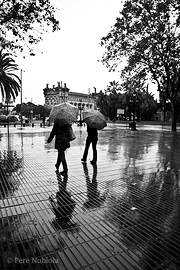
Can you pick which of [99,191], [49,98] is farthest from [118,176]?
[49,98]

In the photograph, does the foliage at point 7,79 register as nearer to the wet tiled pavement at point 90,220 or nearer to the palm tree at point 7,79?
the palm tree at point 7,79

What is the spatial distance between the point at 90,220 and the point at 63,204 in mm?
747

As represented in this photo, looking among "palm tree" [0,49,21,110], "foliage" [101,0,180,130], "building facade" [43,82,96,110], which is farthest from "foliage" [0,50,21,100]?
"building facade" [43,82,96,110]

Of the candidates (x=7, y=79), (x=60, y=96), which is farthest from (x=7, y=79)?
(x=60, y=96)

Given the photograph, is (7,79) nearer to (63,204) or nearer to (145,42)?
(145,42)

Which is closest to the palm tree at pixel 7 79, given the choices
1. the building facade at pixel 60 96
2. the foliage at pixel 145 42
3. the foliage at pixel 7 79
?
the foliage at pixel 7 79

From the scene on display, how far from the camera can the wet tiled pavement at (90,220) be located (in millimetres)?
2355

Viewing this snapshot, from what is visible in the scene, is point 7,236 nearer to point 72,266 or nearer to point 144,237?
point 72,266

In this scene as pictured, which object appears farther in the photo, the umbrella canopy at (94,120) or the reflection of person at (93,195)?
the umbrella canopy at (94,120)

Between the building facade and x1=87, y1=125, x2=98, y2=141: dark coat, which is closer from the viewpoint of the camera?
x1=87, y1=125, x2=98, y2=141: dark coat

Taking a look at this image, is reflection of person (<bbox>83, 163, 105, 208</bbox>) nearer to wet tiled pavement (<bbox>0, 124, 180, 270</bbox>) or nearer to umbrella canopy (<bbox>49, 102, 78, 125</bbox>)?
wet tiled pavement (<bbox>0, 124, 180, 270</bbox>)

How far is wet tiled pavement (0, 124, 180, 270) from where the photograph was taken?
236 cm

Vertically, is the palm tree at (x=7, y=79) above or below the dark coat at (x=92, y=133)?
above

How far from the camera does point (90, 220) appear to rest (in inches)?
127
